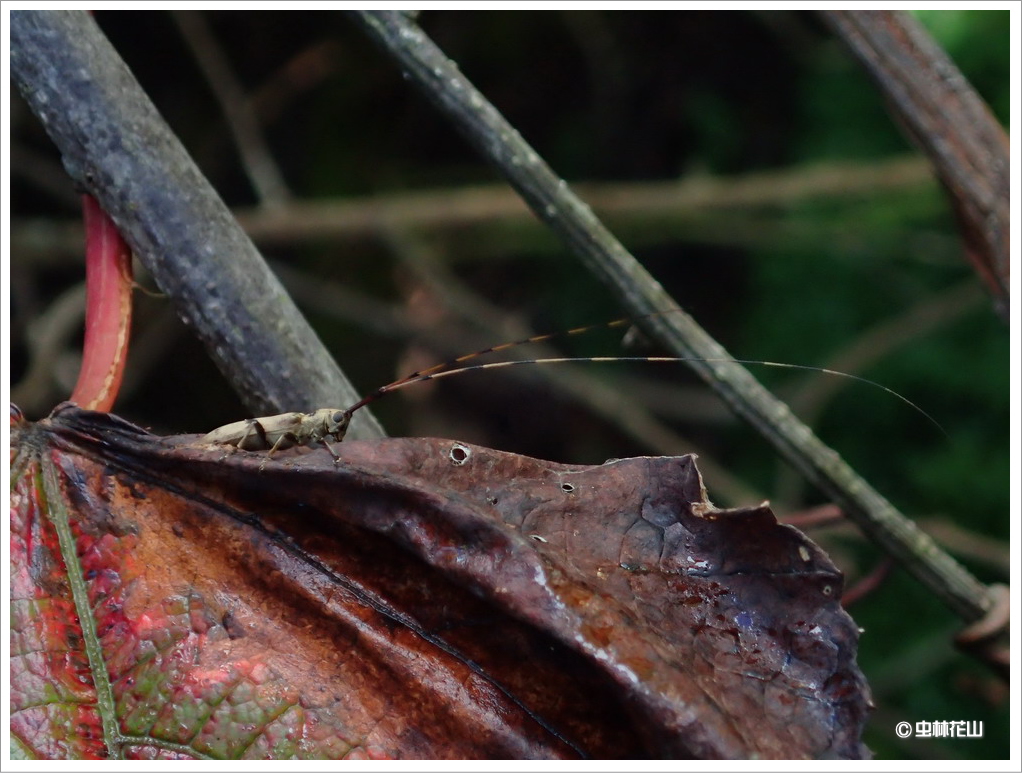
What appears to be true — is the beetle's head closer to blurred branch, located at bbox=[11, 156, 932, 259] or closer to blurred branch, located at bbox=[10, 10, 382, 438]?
blurred branch, located at bbox=[10, 10, 382, 438]

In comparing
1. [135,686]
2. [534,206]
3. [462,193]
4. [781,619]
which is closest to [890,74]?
[534,206]

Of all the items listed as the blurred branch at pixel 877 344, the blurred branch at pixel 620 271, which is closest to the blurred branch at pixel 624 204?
the blurred branch at pixel 877 344

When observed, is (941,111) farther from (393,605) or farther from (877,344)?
(877,344)

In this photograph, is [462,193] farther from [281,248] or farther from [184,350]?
[184,350]

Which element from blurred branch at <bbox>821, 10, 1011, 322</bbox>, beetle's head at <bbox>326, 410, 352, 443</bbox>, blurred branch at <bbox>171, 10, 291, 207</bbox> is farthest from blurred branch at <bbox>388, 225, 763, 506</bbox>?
beetle's head at <bbox>326, 410, 352, 443</bbox>

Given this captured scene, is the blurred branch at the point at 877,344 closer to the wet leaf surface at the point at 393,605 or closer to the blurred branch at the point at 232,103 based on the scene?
the blurred branch at the point at 232,103

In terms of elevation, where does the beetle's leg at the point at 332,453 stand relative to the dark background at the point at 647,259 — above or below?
below
